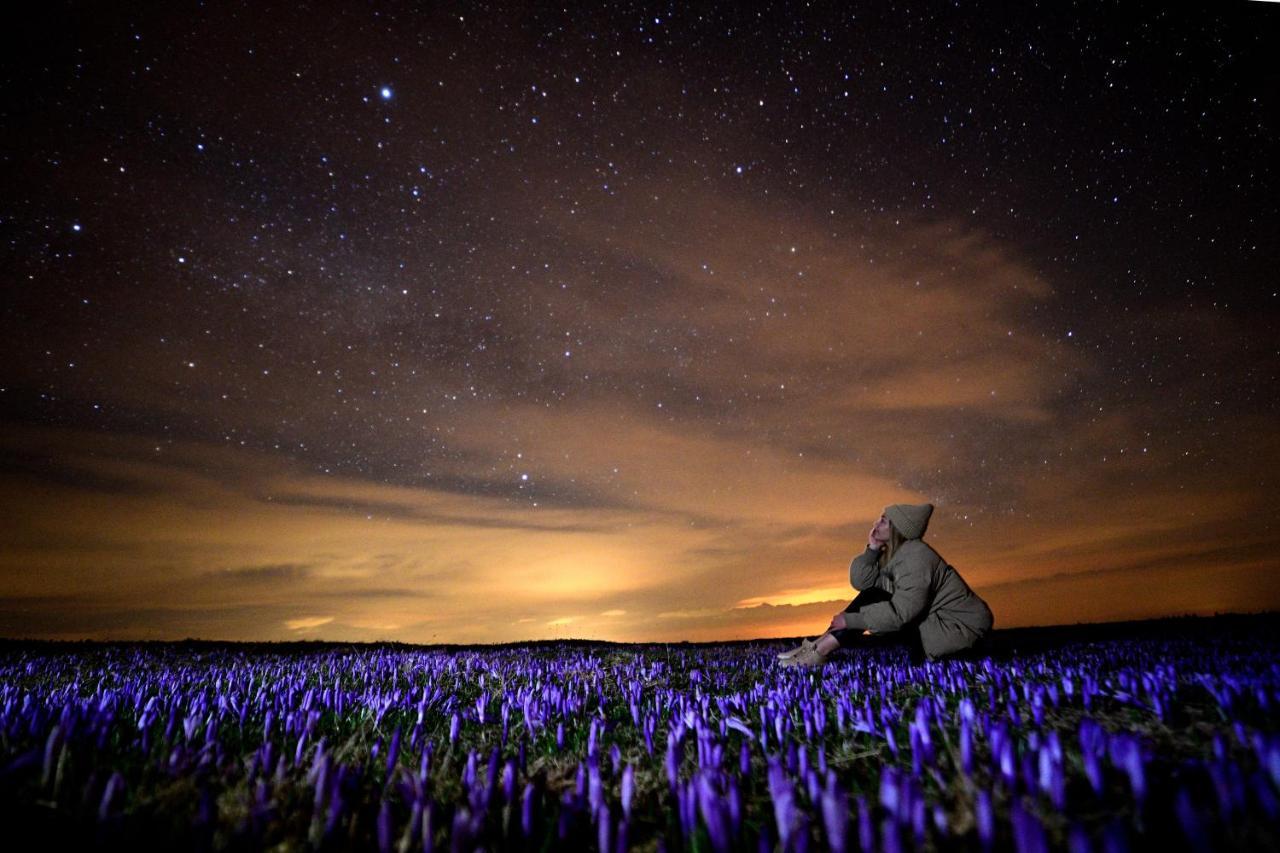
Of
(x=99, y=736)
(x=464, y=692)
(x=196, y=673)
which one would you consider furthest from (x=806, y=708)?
(x=196, y=673)

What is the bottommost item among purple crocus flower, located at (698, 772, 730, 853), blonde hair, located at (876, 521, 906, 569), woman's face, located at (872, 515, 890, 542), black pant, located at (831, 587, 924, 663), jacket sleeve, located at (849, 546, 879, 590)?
black pant, located at (831, 587, 924, 663)

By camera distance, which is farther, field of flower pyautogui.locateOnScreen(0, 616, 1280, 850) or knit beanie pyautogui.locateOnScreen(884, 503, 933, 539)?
knit beanie pyautogui.locateOnScreen(884, 503, 933, 539)

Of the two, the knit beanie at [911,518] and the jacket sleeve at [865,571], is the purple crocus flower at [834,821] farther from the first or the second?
the jacket sleeve at [865,571]

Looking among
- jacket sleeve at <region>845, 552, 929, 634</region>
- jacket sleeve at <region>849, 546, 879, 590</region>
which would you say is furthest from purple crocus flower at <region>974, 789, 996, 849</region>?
jacket sleeve at <region>849, 546, 879, 590</region>

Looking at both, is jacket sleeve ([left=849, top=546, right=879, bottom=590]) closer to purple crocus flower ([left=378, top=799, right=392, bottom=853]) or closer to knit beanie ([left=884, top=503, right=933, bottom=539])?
knit beanie ([left=884, top=503, right=933, bottom=539])

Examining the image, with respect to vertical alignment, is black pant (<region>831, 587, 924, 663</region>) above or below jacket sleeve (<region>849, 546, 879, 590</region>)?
below

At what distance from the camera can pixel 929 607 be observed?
773cm

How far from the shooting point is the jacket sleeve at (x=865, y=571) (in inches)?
341

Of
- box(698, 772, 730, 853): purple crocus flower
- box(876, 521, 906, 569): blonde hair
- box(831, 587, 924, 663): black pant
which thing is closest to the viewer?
box(698, 772, 730, 853): purple crocus flower

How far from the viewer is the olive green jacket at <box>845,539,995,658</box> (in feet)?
24.1

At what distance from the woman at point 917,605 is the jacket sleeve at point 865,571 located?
42 centimetres

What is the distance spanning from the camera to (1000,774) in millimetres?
2188

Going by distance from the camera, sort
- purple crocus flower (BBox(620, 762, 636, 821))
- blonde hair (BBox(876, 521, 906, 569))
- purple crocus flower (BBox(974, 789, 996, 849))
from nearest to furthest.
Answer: purple crocus flower (BBox(974, 789, 996, 849)) → purple crocus flower (BBox(620, 762, 636, 821)) → blonde hair (BBox(876, 521, 906, 569))

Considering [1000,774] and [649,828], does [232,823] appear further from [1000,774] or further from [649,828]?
[1000,774]
